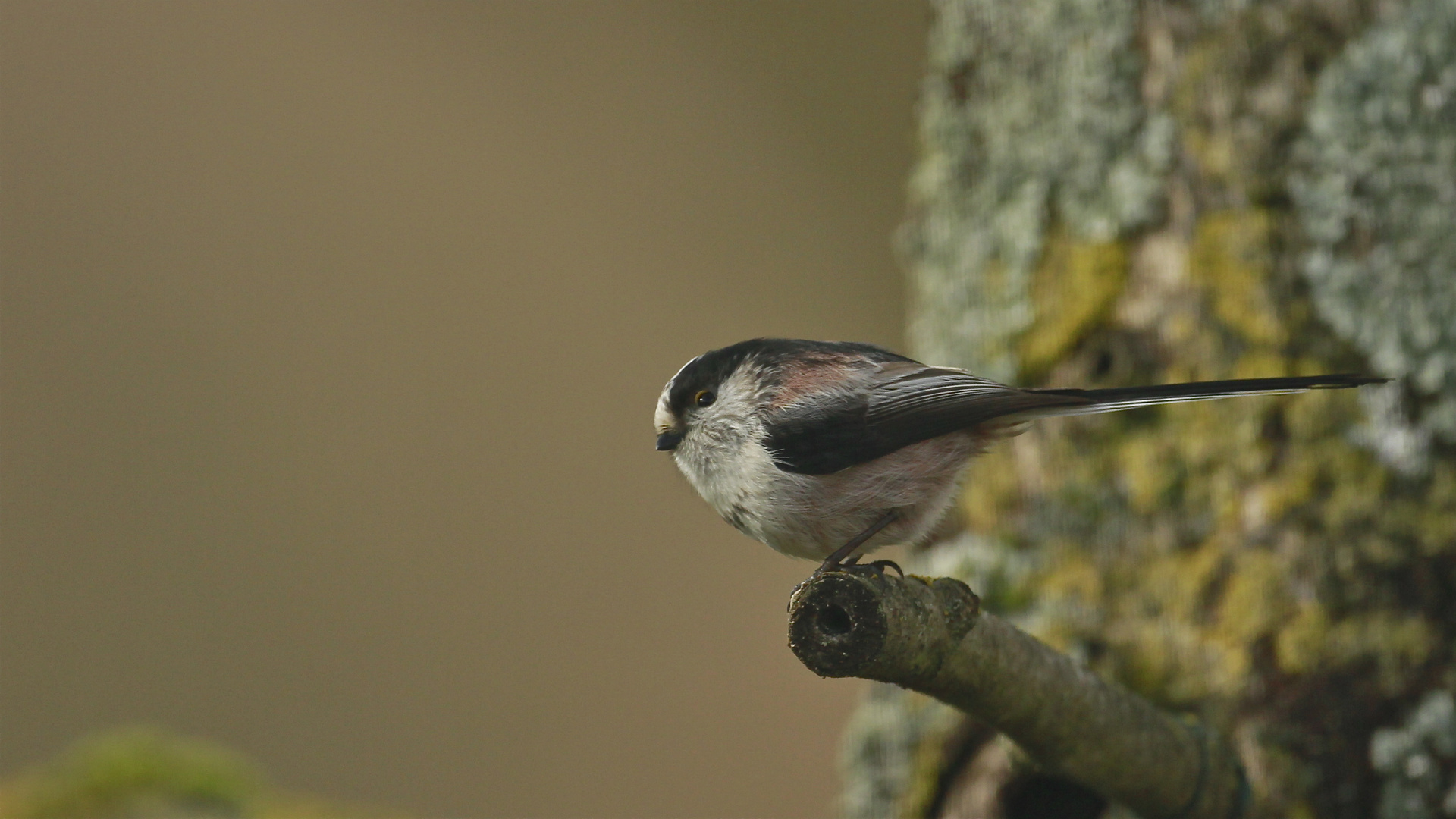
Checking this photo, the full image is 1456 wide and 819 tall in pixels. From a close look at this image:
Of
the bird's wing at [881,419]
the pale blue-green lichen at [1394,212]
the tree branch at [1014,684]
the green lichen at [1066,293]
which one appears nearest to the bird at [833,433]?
the bird's wing at [881,419]

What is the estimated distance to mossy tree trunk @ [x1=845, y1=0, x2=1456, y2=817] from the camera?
1466mm

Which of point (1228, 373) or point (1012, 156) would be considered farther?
point (1012, 156)

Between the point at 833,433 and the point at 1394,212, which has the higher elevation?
the point at 1394,212

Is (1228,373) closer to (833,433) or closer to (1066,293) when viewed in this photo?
(1066,293)

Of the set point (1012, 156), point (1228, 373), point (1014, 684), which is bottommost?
point (1014, 684)

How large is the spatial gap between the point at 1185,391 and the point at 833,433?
1.18 feet

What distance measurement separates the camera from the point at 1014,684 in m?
1.16

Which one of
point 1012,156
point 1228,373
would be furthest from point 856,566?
point 1012,156

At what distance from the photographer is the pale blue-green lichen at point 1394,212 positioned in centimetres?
150

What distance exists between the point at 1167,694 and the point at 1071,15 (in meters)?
0.94

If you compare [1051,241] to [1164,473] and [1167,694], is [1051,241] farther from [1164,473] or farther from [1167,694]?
[1167,694]

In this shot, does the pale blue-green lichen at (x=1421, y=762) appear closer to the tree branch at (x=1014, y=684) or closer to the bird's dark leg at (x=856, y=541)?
the tree branch at (x=1014, y=684)

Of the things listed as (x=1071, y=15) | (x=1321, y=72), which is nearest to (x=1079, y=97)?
(x=1071, y=15)

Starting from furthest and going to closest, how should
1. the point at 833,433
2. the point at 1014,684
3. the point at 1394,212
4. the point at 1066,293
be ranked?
1. the point at 1066,293
2. the point at 1394,212
3. the point at 833,433
4. the point at 1014,684
